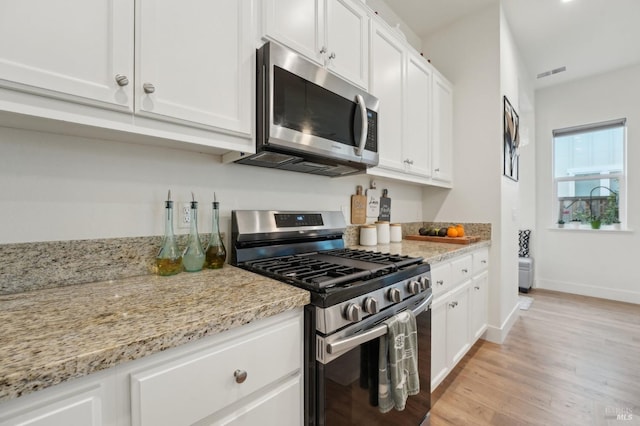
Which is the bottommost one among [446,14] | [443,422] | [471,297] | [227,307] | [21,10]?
[443,422]

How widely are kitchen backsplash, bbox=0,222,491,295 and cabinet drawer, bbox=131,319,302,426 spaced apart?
617 mm

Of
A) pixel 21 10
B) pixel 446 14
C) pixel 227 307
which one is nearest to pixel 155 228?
pixel 227 307

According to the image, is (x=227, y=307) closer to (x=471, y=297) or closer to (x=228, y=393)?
(x=228, y=393)

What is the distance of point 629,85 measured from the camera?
3.53m

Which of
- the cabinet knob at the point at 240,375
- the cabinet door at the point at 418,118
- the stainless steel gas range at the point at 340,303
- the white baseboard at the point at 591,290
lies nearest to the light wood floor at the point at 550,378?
the stainless steel gas range at the point at 340,303

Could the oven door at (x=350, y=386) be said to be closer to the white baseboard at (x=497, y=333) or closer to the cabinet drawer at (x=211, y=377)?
the cabinet drawer at (x=211, y=377)

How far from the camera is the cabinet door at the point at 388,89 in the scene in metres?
1.82

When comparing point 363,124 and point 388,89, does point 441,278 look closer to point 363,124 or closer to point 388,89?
point 363,124

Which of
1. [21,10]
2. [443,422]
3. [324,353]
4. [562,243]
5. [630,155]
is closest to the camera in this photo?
[21,10]

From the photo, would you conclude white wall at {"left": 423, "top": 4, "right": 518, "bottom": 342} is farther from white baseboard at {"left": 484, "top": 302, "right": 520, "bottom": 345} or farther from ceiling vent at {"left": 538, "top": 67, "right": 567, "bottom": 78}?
ceiling vent at {"left": 538, "top": 67, "right": 567, "bottom": 78}

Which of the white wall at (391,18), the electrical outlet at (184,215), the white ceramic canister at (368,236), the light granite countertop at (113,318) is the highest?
the white wall at (391,18)

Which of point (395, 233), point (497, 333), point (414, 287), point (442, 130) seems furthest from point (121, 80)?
point (497, 333)

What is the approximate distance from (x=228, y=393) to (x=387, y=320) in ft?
2.10

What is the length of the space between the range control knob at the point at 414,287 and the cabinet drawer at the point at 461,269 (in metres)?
0.68
